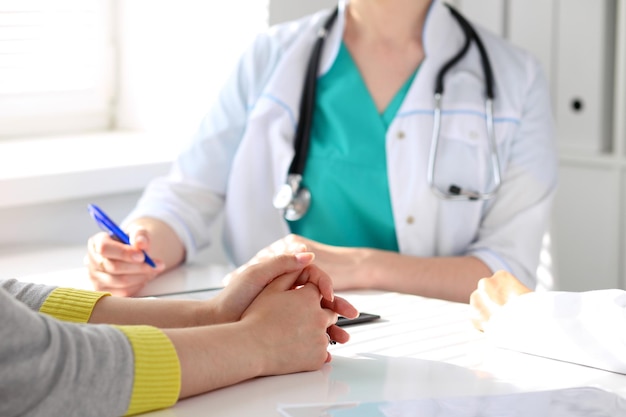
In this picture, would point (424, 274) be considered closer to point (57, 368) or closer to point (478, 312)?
point (478, 312)

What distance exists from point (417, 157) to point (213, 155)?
0.40 metres

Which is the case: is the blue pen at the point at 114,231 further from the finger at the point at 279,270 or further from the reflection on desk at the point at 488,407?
the reflection on desk at the point at 488,407

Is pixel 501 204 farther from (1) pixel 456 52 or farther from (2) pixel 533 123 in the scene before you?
(1) pixel 456 52

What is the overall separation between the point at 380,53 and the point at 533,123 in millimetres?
333

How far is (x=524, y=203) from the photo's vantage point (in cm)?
199

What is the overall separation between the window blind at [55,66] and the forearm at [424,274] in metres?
1.14

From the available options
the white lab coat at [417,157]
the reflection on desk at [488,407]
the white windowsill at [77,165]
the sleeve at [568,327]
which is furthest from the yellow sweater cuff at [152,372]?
the white windowsill at [77,165]

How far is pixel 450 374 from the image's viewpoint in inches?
49.4

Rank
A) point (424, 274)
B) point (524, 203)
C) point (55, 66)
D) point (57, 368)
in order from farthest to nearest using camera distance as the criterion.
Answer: point (55, 66), point (524, 203), point (424, 274), point (57, 368)

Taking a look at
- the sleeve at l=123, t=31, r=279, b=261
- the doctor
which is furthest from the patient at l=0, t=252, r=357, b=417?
the sleeve at l=123, t=31, r=279, b=261

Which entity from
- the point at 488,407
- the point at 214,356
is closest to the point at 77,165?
the point at 214,356

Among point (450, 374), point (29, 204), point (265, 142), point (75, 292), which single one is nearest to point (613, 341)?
point (450, 374)

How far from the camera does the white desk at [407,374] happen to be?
1146 mm

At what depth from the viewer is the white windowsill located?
2180 mm
